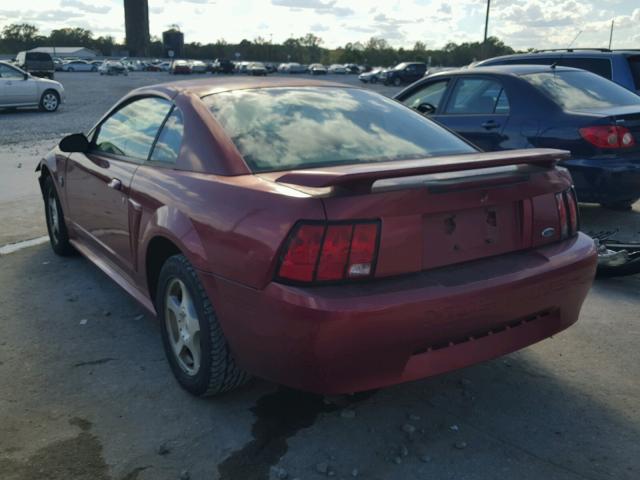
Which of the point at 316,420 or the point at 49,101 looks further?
Result: the point at 49,101

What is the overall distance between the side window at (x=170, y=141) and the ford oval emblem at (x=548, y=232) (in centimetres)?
180

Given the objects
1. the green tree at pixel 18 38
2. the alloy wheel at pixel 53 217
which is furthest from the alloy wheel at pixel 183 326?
the green tree at pixel 18 38

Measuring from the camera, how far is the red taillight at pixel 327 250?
2.42m

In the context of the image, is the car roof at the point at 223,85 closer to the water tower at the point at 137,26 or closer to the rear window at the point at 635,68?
the rear window at the point at 635,68

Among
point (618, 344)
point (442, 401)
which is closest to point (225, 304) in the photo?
point (442, 401)

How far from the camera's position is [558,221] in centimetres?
301

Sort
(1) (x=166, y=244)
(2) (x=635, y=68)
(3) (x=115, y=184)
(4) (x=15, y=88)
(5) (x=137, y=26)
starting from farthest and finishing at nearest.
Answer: (5) (x=137, y=26) → (4) (x=15, y=88) → (2) (x=635, y=68) → (3) (x=115, y=184) → (1) (x=166, y=244)

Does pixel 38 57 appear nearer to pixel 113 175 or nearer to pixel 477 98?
pixel 477 98

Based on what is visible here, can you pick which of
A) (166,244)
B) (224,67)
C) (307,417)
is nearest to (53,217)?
(166,244)

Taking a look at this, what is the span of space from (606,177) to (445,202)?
12.4 feet

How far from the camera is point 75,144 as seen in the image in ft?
14.3

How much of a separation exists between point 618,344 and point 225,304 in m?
2.31

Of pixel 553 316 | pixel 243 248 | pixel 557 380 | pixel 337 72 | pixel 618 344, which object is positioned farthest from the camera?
pixel 337 72

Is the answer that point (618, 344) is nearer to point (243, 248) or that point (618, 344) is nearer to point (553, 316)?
point (553, 316)
